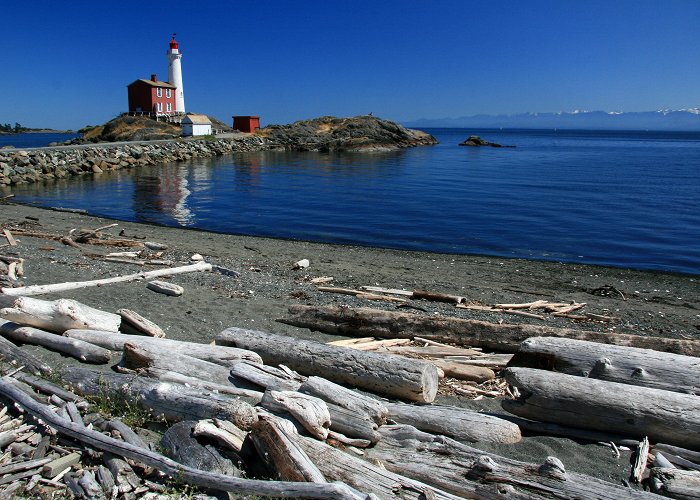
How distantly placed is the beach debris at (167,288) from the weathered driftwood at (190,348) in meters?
2.94

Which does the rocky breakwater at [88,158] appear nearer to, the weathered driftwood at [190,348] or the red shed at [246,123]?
the red shed at [246,123]

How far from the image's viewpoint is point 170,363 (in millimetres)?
6703

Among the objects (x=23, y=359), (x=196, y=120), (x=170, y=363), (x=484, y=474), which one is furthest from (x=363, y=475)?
(x=196, y=120)

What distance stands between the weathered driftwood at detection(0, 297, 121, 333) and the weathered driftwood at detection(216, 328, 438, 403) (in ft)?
5.99

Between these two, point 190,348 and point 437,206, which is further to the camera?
point 437,206

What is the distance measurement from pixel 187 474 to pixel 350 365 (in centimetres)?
274

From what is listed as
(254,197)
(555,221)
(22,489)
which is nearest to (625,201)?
(555,221)

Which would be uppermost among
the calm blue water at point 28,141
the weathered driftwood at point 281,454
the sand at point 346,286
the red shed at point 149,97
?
Result: the red shed at point 149,97

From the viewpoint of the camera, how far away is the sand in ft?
29.2

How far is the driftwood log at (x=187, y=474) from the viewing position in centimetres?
424

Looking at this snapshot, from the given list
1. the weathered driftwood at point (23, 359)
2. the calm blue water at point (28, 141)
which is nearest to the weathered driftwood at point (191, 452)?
the weathered driftwood at point (23, 359)

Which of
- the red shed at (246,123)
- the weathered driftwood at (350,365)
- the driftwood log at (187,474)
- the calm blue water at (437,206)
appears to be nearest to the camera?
the driftwood log at (187,474)

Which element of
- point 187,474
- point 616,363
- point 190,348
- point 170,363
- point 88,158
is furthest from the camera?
point 88,158

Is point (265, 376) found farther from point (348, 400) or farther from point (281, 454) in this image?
point (281, 454)
